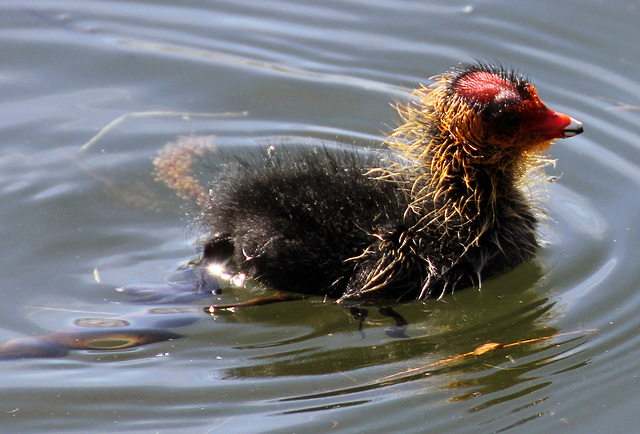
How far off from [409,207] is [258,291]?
91 cm

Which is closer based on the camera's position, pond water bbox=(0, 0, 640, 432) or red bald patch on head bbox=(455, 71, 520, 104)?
pond water bbox=(0, 0, 640, 432)

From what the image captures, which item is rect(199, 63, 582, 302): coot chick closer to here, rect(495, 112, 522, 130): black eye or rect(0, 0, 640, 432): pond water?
rect(495, 112, 522, 130): black eye

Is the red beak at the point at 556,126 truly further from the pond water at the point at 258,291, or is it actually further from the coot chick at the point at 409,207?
the pond water at the point at 258,291

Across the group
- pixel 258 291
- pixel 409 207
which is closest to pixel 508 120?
pixel 409 207

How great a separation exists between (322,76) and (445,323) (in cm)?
271

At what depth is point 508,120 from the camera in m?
4.23

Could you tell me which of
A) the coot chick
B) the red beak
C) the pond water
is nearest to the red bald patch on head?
the coot chick

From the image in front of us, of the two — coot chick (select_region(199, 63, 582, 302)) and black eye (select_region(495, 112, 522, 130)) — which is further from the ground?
black eye (select_region(495, 112, 522, 130))

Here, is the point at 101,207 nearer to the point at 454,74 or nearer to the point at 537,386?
the point at 454,74

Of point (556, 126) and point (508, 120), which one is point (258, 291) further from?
point (556, 126)

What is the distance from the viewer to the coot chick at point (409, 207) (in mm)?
4230

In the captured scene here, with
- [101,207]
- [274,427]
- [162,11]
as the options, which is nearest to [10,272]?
[101,207]

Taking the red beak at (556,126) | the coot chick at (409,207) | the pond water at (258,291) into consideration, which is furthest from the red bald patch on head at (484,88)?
the pond water at (258,291)

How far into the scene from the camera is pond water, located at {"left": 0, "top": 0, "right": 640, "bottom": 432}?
3.74 metres
